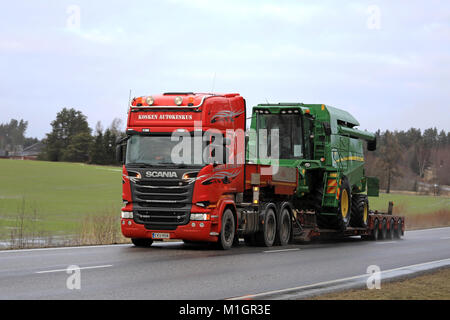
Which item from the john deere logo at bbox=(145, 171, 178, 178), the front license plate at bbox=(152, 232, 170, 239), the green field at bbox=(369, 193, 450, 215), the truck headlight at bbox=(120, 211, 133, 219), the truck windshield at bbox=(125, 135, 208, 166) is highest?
the truck windshield at bbox=(125, 135, 208, 166)

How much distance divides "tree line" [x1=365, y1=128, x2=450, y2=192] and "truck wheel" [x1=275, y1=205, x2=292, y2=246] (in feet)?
259

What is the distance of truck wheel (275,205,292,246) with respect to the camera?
20.3m

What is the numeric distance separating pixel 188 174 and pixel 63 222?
2311cm

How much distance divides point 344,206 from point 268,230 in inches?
199

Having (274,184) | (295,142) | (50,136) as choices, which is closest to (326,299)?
(274,184)

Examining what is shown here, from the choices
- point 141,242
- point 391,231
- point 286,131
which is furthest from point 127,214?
point 391,231

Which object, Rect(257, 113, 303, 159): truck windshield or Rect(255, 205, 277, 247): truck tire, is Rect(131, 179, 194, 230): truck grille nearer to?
Rect(255, 205, 277, 247): truck tire

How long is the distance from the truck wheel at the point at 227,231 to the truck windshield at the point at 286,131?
17.4 feet

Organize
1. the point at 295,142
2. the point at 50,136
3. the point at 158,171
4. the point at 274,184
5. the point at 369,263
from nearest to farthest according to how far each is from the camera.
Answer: the point at 369,263 < the point at 158,171 < the point at 274,184 < the point at 295,142 < the point at 50,136

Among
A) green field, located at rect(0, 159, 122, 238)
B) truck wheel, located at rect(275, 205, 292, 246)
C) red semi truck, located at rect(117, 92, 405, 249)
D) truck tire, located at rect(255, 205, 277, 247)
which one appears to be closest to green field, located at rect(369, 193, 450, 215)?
green field, located at rect(0, 159, 122, 238)

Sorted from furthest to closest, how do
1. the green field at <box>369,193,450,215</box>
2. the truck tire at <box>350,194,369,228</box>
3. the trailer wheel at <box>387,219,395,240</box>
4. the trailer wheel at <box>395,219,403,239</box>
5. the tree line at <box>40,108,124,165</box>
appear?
the tree line at <box>40,108,124,165</box> < the green field at <box>369,193,450,215</box> < the trailer wheel at <box>395,219,403,239</box> < the trailer wheel at <box>387,219,395,240</box> < the truck tire at <box>350,194,369,228</box>

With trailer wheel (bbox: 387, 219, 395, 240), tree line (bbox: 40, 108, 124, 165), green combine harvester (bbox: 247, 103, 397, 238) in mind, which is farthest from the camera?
tree line (bbox: 40, 108, 124, 165)

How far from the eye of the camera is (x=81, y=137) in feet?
438
